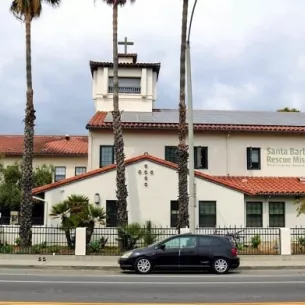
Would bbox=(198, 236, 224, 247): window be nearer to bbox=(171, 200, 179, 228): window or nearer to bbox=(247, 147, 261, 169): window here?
bbox=(171, 200, 179, 228): window

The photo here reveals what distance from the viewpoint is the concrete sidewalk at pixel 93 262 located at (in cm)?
1970

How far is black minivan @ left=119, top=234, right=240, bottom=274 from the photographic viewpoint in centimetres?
1773

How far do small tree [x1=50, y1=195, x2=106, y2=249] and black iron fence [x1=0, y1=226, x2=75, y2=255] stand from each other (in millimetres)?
276

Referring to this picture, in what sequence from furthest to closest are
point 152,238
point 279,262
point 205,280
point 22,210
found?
1. point 22,210
2. point 152,238
3. point 279,262
4. point 205,280

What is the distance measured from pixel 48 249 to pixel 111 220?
16.5 feet

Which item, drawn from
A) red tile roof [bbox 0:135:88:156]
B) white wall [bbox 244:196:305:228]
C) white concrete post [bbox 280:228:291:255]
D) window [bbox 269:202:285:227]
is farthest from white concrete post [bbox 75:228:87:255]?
red tile roof [bbox 0:135:88:156]

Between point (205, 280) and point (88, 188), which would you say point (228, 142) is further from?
point (205, 280)

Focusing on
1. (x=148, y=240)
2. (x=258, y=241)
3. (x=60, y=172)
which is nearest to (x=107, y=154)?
(x=148, y=240)

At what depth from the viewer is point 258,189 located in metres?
29.0

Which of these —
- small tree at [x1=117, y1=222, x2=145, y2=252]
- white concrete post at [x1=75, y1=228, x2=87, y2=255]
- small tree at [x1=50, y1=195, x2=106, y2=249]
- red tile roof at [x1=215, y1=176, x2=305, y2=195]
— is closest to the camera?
white concrete post at [x1=75, y1=228, x2=87, y2=255]

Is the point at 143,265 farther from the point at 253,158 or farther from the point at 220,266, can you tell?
the point at 253,158

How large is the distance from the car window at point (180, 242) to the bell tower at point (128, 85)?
18.7 m

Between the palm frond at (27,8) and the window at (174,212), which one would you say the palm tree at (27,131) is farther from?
the window at (174,212)

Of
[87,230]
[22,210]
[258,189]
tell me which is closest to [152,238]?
[87,230]
